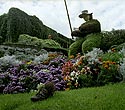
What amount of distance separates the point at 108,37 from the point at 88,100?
438 inches

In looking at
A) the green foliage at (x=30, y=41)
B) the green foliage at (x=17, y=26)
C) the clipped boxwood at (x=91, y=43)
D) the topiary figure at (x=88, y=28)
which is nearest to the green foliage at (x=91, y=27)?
the topiary figure at (x=88, y=28)

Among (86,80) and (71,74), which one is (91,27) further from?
(86,80)

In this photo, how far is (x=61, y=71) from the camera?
13836 millimetres

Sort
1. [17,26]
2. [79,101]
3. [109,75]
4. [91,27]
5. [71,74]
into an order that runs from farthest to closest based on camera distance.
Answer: [17,26] → [91,27] → [71,74] → [109,75] → [79,101]

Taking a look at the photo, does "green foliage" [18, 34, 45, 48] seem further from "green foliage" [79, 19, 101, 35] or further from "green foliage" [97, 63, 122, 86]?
"green foliage" [97, 63, 122, 86]

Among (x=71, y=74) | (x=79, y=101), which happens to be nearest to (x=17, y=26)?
(x=71, y=74)

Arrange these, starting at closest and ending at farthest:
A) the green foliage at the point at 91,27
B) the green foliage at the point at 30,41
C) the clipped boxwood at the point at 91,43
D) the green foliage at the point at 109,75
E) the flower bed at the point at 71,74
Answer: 1. the green foliage at the point at 109,75
2. the flower bed at the point at 71,74
3. the clipped boxwood at the point at 91,43
4. the green foliage at the point at 91,27
5. the green foliage at the point at 30,41

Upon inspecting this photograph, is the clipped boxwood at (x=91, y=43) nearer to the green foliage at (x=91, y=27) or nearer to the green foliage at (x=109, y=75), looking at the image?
the green foliage at (x=91, y=27)

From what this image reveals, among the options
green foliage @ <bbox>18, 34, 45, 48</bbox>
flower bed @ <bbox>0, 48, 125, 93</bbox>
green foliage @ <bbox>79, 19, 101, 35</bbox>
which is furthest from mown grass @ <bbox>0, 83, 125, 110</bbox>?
green foliage @ <bbox>18, 34, 45, 48</bbox>

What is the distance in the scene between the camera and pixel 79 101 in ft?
30.5

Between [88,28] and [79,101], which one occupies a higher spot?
[88,28]

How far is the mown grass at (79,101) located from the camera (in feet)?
28.7

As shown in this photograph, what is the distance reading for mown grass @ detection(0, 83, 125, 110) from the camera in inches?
345

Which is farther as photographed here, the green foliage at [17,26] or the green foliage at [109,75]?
the green foliage at [17,26]
